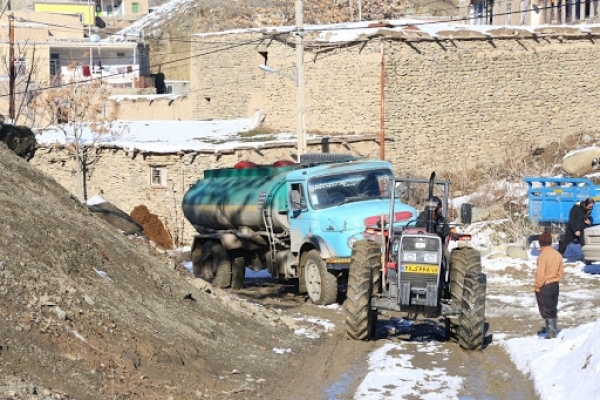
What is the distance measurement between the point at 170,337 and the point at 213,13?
72.2m

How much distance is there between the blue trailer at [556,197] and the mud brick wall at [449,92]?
946 cm

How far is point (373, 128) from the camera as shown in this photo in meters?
33.4

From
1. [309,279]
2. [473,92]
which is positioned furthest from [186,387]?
[473,92]

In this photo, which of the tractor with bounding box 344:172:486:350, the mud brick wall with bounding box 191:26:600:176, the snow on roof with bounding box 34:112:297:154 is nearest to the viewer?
the tractor with bounding box 344:172:486:350

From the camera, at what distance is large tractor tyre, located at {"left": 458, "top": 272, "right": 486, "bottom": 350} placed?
14203 mm

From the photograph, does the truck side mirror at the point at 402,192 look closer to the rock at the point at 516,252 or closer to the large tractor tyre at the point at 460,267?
the large tractor tyre at the point at 460,267

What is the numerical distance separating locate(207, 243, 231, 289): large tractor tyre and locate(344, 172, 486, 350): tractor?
744 centimetres

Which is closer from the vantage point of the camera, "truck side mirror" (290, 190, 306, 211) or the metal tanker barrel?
"truck side mirror" (290, 190, 306, 211)

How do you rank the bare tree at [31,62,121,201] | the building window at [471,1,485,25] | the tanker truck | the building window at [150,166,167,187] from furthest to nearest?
the building window at [471,1,485,25]
the bare tree at [31,62,121,201]
the building window at [150,166,167,187]
the tanker truck

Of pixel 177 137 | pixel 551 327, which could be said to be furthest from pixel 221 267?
pixel 177 137

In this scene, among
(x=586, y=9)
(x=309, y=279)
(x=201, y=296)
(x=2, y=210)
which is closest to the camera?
(x=2, y=210)

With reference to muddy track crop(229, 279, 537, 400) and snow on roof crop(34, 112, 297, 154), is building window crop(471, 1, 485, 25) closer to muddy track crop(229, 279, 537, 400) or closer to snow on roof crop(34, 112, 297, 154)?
snow on roof crop(34, 112, 297, 154)

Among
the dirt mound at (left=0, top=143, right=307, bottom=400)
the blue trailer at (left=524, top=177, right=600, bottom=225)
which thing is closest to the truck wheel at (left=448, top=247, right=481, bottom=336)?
the dirt mound at (left=0, top=143, right=307, bottom=400)

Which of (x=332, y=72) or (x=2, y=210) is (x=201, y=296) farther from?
(x=332, y=72)
